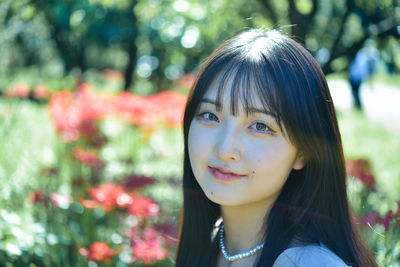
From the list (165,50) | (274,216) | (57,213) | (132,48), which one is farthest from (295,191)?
(132,48)

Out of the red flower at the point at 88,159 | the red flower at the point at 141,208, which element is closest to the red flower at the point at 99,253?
the red flower at the point at 141,208

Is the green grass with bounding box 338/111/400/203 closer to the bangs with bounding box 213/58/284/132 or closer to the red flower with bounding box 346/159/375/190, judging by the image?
the red flower with bounding box 346/159/375/190

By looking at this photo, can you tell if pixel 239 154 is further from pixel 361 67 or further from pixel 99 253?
pixel 361 67

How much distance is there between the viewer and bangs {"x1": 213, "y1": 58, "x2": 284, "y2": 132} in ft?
4.75

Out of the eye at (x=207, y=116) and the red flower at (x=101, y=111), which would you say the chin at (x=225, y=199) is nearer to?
the eye at (x=207, y=116)

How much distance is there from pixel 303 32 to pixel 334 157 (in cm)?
143

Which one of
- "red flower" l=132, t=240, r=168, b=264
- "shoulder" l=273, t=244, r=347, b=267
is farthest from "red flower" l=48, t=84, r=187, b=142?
"shoulder" l=273, t=244, r=347, b=267

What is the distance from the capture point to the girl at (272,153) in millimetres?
1448

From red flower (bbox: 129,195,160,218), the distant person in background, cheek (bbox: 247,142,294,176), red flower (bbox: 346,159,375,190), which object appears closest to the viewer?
cheek (bbox: 247,142,294,176)

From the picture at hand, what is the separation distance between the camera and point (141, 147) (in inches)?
210

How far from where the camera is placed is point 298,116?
146 cm

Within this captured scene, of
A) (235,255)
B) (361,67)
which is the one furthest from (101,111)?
(235,255)

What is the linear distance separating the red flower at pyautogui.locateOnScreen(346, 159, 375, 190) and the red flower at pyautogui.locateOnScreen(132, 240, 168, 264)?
1.11 m

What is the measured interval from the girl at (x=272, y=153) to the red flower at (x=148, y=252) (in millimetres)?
765
